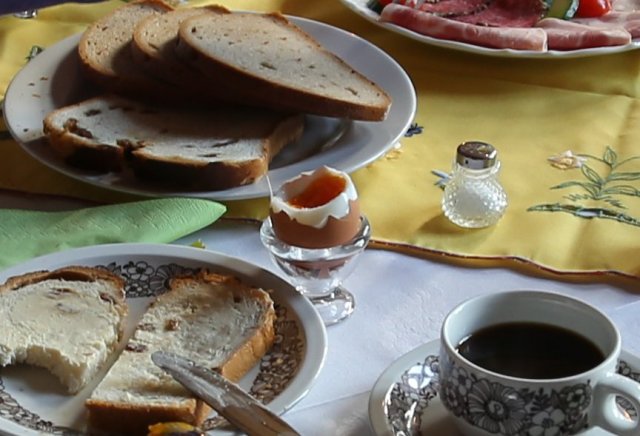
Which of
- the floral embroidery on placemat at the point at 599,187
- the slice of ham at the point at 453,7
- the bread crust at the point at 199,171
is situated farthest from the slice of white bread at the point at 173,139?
the slice of ham at the point at 453,7

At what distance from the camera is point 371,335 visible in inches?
43.1

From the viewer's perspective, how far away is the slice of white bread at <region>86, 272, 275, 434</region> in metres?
0.90

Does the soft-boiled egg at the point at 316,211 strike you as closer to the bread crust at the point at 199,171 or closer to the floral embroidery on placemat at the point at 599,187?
the bread crust at the point at 199,171

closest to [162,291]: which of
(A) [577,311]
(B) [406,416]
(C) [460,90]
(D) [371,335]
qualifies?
(D) [371,335]

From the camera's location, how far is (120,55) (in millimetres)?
1621

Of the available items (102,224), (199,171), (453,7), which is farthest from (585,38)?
(102,224)

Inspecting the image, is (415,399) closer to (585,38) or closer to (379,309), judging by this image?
(379,309)

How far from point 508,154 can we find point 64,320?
2.30 ft

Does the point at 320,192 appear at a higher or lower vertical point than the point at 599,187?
higher

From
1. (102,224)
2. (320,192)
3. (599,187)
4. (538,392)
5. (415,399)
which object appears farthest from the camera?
(599,187)

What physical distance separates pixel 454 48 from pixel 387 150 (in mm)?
405

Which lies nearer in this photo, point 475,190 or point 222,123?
point 475,190

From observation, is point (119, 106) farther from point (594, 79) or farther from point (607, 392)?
point (607, 392)

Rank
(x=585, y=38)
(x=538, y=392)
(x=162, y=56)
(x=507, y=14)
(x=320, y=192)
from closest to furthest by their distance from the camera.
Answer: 1. (x=538, y=392)
2. (x=320, y=192)
3. (x=162, y=56)
4. (x=585, y=38)
5. (x=507, y=14)
